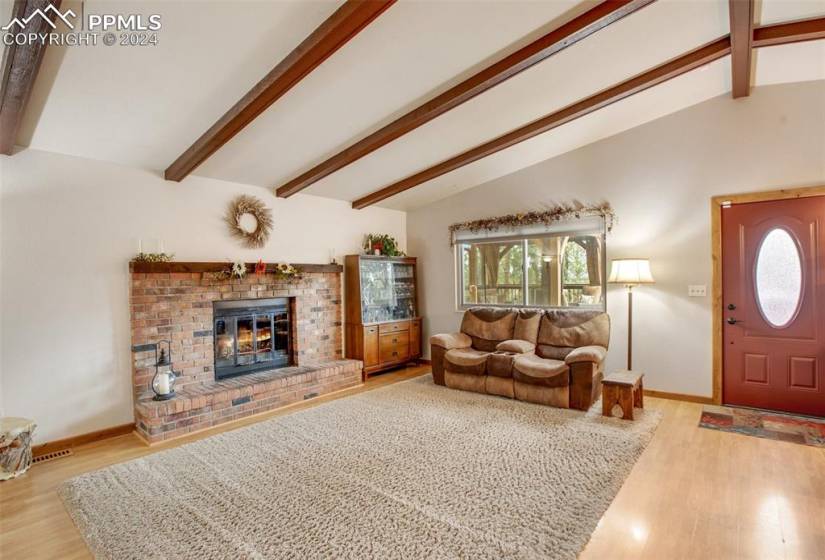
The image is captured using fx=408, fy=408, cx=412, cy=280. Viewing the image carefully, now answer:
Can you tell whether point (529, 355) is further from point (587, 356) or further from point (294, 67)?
point (294, 67)

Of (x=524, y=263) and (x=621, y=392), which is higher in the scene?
(x=524, y=263)

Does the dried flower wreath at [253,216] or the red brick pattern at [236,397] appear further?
the dried flower wreath at [253,216]

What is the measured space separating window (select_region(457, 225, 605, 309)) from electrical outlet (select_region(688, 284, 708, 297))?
0.89 metres

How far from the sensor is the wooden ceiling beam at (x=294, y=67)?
89.4 inches

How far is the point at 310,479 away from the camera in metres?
2.78

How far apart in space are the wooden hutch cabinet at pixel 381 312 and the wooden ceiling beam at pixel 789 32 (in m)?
4.51

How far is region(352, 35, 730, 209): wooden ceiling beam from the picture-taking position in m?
3.35

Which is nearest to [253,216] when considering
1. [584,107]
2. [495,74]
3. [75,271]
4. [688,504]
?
[75,271]

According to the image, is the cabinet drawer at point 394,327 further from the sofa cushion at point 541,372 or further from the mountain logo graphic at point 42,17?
the mountain logo graphic at point 42,17

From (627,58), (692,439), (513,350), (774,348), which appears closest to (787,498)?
(692,439)

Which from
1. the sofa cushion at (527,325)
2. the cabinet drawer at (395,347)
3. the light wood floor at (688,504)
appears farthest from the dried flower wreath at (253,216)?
the sofa cushion at (527,325)

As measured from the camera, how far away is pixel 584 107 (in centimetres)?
388

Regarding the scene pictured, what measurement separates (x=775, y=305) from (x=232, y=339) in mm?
5630

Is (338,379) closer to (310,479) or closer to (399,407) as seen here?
(399,407)
